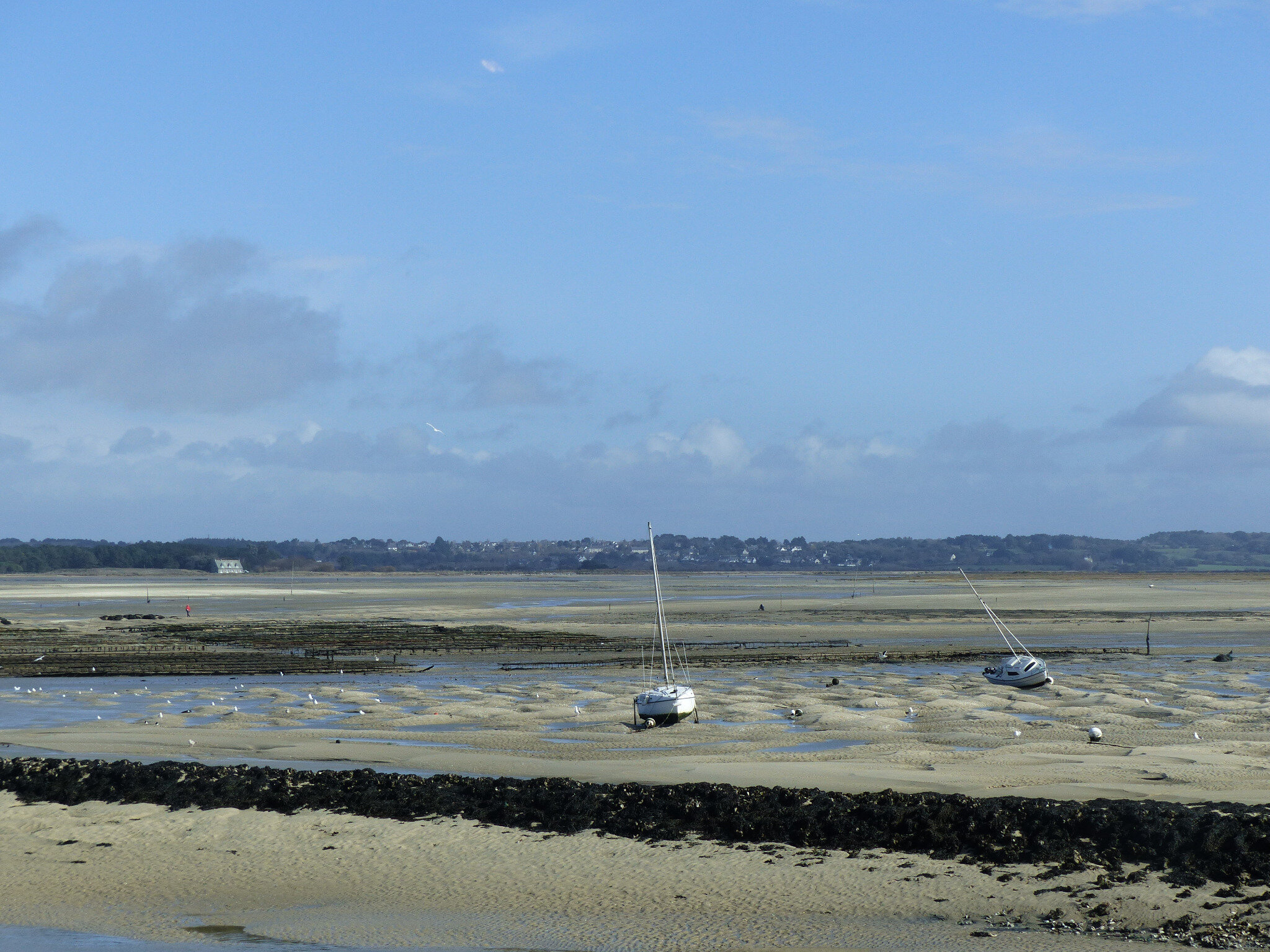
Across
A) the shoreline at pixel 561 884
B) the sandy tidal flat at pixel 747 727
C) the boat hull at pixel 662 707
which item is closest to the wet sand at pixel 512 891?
the shoreline at pixel 561 884

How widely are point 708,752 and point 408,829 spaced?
889 cm

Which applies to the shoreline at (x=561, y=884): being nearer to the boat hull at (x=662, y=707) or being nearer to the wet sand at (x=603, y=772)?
the wet sand at (x=603, y=772)

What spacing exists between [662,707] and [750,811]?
11681 millimetres

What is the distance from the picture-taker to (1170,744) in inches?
995

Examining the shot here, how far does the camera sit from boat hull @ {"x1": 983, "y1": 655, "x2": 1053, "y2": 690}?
1430 inches

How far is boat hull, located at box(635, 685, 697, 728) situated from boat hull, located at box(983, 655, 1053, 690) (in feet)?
40.0

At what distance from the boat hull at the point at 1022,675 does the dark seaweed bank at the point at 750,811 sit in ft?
61.3

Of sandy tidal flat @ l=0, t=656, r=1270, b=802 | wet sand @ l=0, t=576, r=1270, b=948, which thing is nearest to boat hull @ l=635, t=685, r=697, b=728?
sandy tidal flat @ l=0, t=656, r=1270, b=802

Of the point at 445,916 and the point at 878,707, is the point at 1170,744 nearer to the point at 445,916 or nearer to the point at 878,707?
the point at 878,707

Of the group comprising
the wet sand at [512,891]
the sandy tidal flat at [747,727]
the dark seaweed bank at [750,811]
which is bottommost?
the sandy tidal flat at [747,727]

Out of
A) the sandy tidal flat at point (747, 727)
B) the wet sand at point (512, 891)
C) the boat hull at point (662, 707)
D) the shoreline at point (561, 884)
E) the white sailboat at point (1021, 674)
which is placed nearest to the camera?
the shoreline at point (561, 884)

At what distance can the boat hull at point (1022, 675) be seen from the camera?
36.3m

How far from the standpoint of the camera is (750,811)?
17859mm

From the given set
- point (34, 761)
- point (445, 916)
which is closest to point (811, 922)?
point (445, 916)
